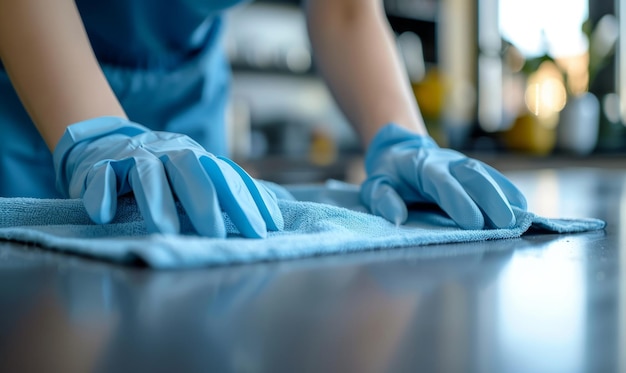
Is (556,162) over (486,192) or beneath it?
beneath

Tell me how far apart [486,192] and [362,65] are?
48cm

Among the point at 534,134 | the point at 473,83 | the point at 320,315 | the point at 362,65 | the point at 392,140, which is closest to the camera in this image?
the point at 320,315

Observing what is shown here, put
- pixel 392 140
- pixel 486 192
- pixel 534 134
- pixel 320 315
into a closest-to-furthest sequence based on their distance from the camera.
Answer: pixel 320 315
pixel 486 192
pixel 392 140
pixel 534 134

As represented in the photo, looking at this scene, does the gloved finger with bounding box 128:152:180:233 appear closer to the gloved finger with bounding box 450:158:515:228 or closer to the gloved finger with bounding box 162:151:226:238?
the gloved finger with bounding box 162:151:226:238

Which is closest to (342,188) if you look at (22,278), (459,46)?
(22,278)

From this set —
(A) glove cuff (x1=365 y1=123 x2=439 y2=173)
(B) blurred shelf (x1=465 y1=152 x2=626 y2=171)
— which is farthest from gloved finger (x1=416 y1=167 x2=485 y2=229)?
(B) blurred shelf (x1=465 y1=152 x2=626 y2=171)

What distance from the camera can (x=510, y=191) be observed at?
655 millimetres

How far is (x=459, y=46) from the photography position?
4.63 metres

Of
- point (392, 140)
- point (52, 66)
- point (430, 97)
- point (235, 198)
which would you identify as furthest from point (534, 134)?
point (235, 198)

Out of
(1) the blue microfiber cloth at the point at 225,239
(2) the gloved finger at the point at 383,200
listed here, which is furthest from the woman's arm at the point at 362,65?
(1) the blue microfiber cloth at the point at 225,239

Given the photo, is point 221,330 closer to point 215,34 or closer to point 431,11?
point 215,34

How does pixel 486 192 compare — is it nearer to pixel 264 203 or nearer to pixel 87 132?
pixel 264 203

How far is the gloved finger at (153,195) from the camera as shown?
0.46m

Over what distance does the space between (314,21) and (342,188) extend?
44 centimetres
